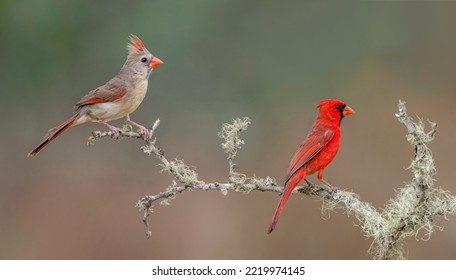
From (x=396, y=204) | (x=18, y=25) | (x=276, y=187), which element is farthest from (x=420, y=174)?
(x=18, y=25)

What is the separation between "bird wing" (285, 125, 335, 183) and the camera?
292 cm

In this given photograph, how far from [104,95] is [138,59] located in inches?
11.5

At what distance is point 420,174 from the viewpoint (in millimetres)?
2295

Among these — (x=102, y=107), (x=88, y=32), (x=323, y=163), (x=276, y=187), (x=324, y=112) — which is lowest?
(x=276, y=187)

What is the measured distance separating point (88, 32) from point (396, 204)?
19.0 ft

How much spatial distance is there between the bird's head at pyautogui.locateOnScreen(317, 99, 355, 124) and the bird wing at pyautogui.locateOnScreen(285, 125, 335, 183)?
0.24 ft

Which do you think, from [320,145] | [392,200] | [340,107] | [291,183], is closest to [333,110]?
[340,107]

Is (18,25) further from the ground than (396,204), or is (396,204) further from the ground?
(18,25)

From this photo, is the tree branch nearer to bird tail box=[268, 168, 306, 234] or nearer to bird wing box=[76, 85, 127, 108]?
bird tail box=[268, 168, 306, 234]

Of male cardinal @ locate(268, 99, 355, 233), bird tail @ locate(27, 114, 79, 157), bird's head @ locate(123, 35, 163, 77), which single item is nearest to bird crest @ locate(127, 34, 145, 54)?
bird's head @ locate(123, 35, 163, 77)

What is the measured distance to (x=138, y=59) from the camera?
375 cm

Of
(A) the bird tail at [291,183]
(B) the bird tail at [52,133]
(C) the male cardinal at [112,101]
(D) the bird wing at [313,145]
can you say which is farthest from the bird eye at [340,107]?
(B) the bird tail at [52,133]
